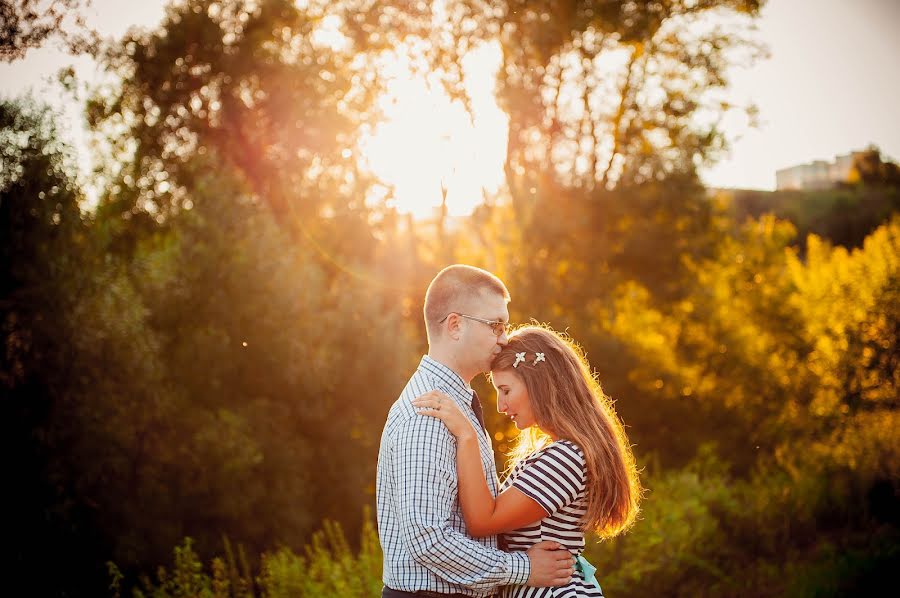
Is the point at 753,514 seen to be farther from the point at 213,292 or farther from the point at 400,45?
the point at 400,45

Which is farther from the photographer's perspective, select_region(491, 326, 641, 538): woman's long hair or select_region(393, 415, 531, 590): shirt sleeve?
select_region(491, 326, 641, 538): woman's long hair

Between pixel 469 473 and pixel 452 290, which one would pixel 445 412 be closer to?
pixel 469 473

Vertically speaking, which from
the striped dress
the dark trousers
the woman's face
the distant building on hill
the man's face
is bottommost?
the dark trousers

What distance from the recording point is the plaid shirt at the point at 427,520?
9.78 feet

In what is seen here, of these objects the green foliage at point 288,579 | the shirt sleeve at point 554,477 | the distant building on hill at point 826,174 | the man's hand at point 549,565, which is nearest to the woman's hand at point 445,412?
the shirt sleeve at point 554,477

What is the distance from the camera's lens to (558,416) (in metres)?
3.49

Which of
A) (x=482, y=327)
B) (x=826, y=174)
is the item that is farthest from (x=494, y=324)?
(x=826, y=174)

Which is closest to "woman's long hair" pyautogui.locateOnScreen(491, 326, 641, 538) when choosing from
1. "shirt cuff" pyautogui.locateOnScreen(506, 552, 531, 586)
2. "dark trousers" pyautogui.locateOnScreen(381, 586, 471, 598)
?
"shirt cuff" pyautogui.locateOnScreen(506, 552, 531, 586)

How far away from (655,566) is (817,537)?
12.4ft

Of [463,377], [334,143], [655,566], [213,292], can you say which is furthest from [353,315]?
[463,377]

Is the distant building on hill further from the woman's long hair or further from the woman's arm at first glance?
the woman's arm

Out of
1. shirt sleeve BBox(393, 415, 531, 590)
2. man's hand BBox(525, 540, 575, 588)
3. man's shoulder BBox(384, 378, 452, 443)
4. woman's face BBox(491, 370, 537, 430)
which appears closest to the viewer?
shirt sleeve BBox(393, 415, 531, 590)

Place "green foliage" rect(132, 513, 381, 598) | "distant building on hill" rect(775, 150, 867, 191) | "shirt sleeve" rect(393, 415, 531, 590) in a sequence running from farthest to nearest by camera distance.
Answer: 1. "distant building on hill" rect(775, 150, 867, 191)
2. "green foliage" rect(132, 513, 381, 598)
3. "shirt sleeve" rect(393, 415, 531, 590)

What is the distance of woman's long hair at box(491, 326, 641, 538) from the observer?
3.44 m
